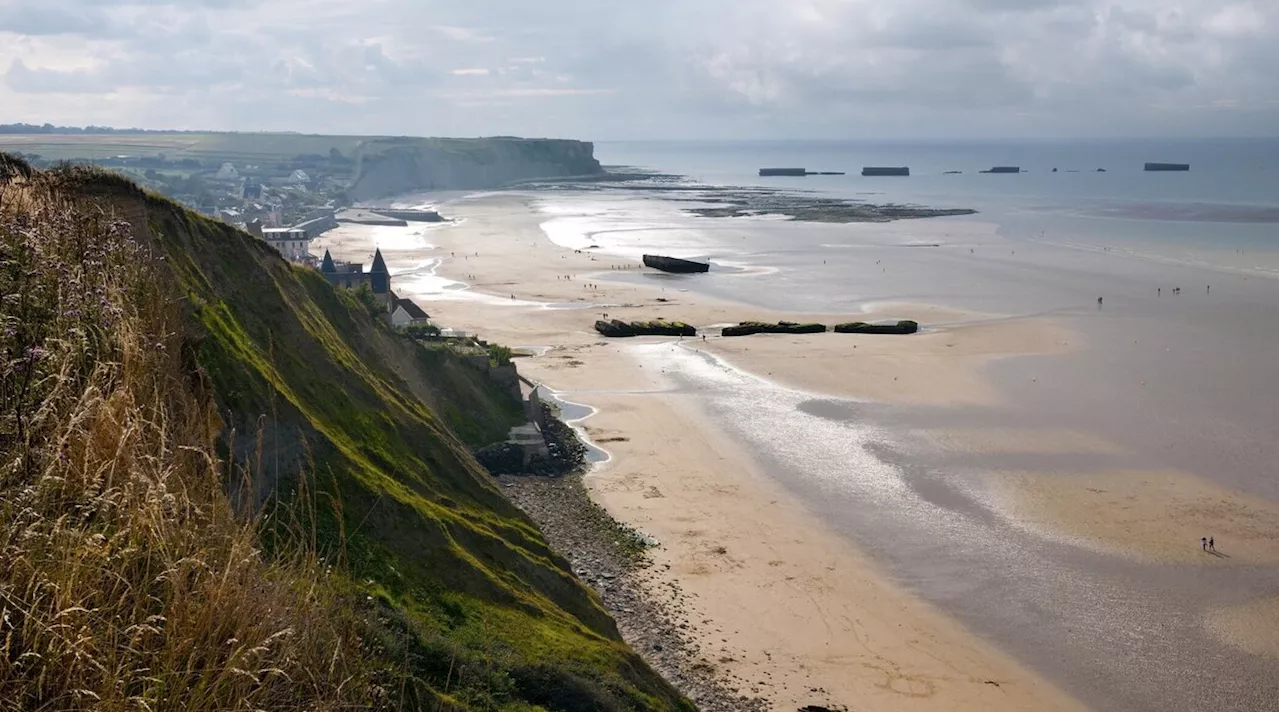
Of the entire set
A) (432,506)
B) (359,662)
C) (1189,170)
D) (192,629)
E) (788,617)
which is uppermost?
(1189,170)

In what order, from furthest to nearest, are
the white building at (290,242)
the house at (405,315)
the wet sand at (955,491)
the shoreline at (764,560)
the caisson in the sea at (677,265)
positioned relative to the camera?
the caisson in the sea at (677,265)
the white building at (290,242)
the house at (405,315)
the wet sand at (955,491)
the shoreline at (764,560)

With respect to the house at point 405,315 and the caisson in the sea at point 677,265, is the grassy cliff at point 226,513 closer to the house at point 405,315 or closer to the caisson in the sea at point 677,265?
the house at point 405,315

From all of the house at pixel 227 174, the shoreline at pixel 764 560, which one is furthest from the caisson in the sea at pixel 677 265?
the house at pixel 227 174

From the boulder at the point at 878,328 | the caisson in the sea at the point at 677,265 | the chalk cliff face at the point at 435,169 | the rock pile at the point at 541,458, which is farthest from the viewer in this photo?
the chalk cliff face at the point at 435,169

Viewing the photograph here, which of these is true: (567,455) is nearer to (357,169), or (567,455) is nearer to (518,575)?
(518,575)

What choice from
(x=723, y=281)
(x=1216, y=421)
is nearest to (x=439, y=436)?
(x=1216, y=421)

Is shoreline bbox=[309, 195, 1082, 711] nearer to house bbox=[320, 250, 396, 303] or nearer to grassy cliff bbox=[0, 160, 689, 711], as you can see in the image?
grassy cliff bbox=[0, 160, 689, 711]

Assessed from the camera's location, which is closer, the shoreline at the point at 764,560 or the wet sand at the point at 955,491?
the shoreline at the point at 764,560

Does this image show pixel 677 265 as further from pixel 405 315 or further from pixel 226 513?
pixel 226 513
